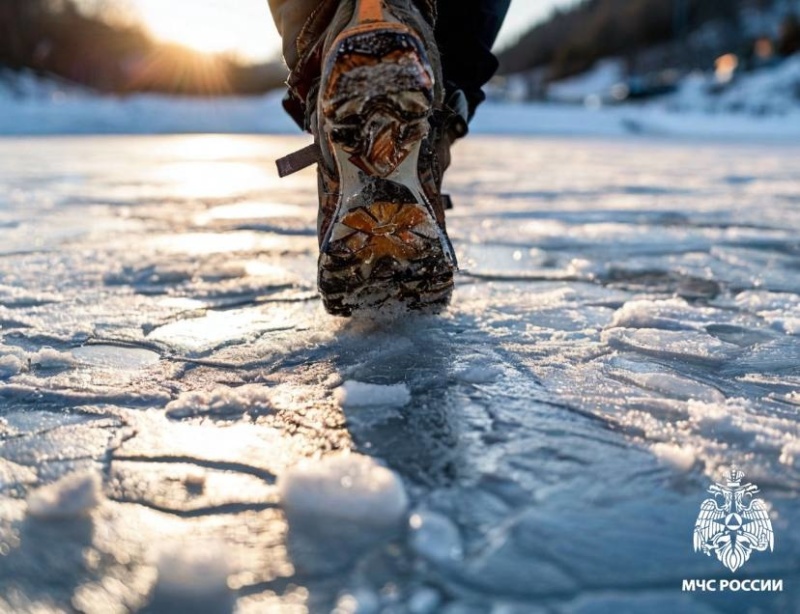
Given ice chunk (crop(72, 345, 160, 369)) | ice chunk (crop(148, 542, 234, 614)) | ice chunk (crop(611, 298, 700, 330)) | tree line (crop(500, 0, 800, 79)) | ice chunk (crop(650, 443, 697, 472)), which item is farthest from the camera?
tree line (crop(500, 0, 800, 79))

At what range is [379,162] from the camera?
51.1 inches

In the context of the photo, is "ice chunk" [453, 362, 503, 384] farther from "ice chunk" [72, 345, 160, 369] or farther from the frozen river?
"ice chunk" [72, 345, 160, 369]

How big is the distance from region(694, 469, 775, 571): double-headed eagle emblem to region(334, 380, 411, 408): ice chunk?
45cm

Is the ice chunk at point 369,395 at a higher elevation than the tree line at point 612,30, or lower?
lower

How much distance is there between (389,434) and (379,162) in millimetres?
523

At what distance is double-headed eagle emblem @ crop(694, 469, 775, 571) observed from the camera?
2.50ft

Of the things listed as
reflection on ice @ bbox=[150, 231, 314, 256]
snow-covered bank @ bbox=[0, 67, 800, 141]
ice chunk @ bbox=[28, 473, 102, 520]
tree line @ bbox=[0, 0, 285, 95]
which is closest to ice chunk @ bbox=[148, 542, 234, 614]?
ice chunk @ bbox=[28, 473, 102, 520]

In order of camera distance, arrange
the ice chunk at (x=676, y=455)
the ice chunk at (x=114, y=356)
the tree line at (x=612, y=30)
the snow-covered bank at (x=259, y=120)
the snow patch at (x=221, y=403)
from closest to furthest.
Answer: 1. the ice chunk at (x=676, y=455)
2. the snow patch at (x=221, y=403)
3. the ice chunk at (x=114, y=356)
4. the snow-covered bank at (x=259, y=120)
5. the tree line at (x=612, y=30)

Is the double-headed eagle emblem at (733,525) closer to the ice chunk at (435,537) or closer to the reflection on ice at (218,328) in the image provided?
the ice chunk at (435,537)

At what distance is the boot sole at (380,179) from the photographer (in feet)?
4.00

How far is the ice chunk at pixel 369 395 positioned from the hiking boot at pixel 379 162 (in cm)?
30

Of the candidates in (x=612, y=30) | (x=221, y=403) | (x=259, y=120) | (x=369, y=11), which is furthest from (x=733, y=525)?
(x=612, y=30)

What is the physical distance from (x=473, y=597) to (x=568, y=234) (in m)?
2.18

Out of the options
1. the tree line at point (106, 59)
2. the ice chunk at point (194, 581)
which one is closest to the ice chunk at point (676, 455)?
the ice chunk at point (194, 581)
